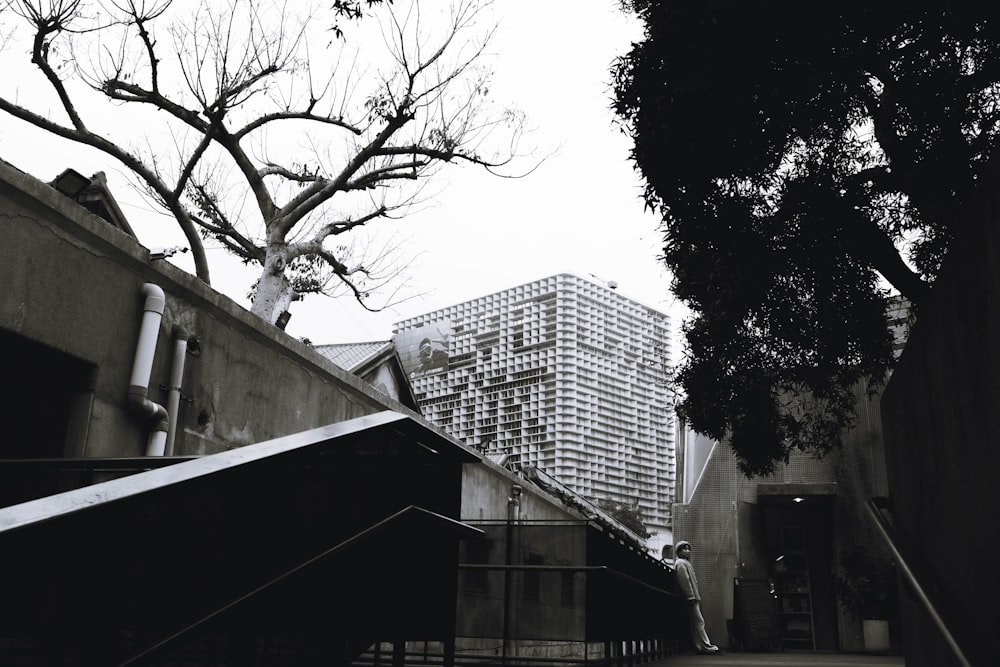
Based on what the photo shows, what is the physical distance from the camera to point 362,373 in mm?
20734

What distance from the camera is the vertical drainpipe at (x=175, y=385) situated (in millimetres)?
6201

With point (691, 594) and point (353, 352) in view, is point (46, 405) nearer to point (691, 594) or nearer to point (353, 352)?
point (691, 594)

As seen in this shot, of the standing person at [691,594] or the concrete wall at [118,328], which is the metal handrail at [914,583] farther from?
the standing person at [691,594]

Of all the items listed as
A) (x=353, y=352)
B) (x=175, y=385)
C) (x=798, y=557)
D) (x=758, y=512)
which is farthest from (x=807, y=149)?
(x=353, y=352)

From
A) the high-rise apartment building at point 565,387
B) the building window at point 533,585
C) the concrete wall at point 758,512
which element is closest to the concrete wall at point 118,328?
the building window at point 533,585

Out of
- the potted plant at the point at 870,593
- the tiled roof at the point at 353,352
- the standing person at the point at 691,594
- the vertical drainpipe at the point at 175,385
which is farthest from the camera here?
the tiled roof at the point at 353,352

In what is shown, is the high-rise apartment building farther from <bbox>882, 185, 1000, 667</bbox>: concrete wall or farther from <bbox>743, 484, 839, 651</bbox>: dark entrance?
<bbox>882, 185, 1000, 667</bbox>: concrete wall

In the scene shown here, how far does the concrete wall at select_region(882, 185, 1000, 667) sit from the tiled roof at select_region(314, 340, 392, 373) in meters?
17.9

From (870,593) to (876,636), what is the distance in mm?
782

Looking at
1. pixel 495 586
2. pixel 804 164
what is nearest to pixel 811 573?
pixel 495 586

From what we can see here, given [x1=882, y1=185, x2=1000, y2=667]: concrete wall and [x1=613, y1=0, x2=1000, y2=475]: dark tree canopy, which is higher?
[x1=613, y1=0, x2=1000, y2=475]: dark tree canopy

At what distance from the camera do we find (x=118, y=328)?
575 centimetres

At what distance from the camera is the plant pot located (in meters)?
13.8

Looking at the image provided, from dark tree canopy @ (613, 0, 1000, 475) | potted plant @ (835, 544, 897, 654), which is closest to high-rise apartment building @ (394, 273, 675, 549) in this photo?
potted plant @ (835, 544, 897, 654)
